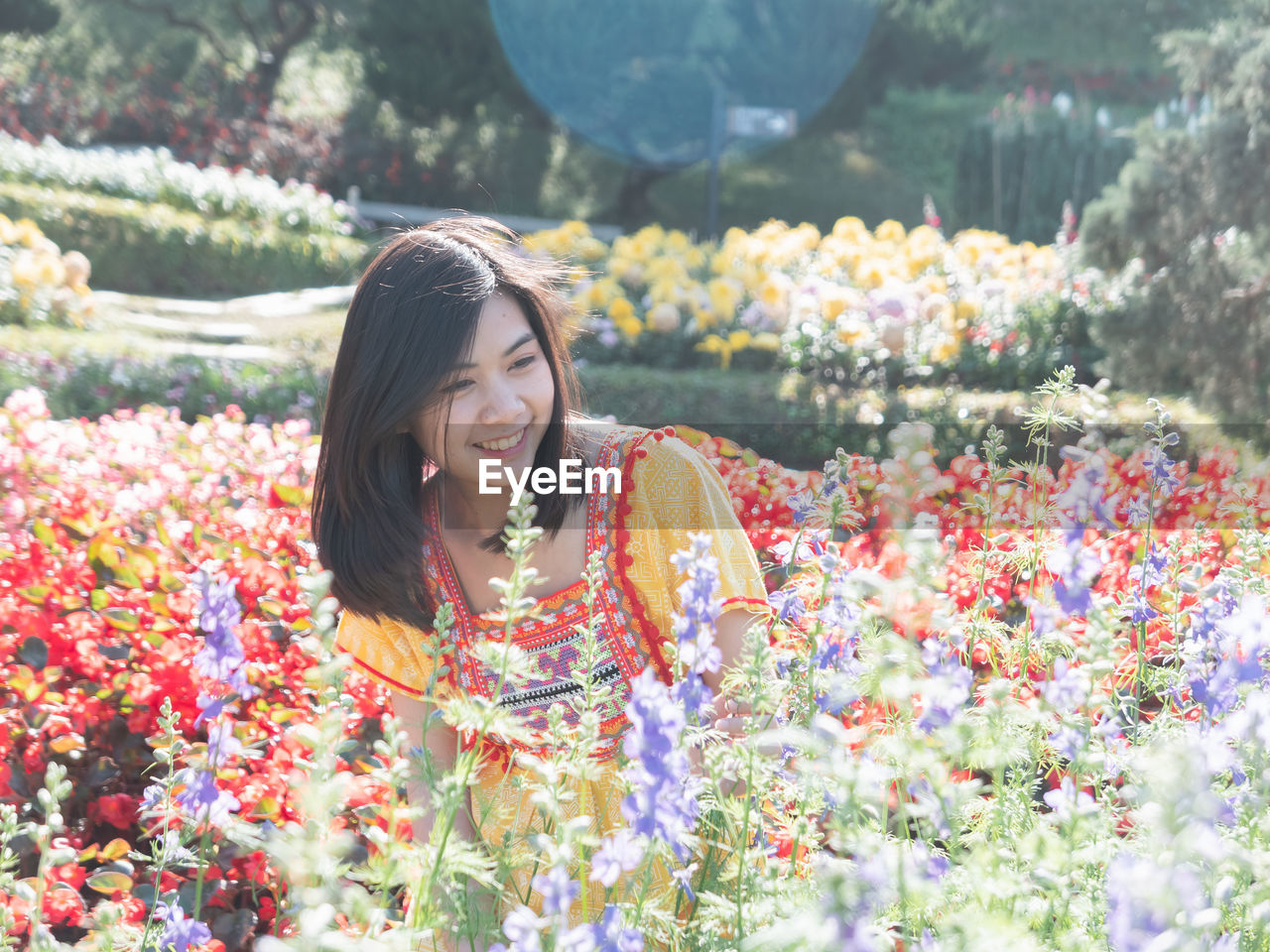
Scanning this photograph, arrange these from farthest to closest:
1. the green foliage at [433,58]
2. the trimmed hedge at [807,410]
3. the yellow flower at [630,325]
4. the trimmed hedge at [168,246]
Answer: the green foliage at [433,58]
the trimmed hedge at [168,246]
the yellow flower at [630,325]
the trimmed hedge at [807,410]

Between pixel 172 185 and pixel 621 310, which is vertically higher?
pixel 172 185

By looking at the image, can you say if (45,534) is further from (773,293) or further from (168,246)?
(168,246)

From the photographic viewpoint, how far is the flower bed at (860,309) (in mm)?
7395

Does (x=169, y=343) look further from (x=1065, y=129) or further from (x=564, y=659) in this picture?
(x=1065, y=129)

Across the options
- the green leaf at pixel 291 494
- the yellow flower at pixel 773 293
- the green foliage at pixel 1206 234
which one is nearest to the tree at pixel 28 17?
the yellow flower at pixel 773 293

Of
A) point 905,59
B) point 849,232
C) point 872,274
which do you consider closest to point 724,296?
point 872,274

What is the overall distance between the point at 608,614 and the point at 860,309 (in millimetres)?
6185

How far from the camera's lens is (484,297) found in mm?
1660

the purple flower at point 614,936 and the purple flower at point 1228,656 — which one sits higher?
the purple flower at point 1228,656

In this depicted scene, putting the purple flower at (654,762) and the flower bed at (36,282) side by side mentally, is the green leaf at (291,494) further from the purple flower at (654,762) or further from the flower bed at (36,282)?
the flower bed at (36,282)

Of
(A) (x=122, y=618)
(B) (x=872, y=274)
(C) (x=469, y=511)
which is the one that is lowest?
(A) (x=122, y=618)

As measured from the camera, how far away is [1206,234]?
6375 mm

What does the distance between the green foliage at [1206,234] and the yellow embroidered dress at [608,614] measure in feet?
16.3

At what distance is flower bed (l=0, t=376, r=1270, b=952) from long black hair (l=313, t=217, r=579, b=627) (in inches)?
10.8
